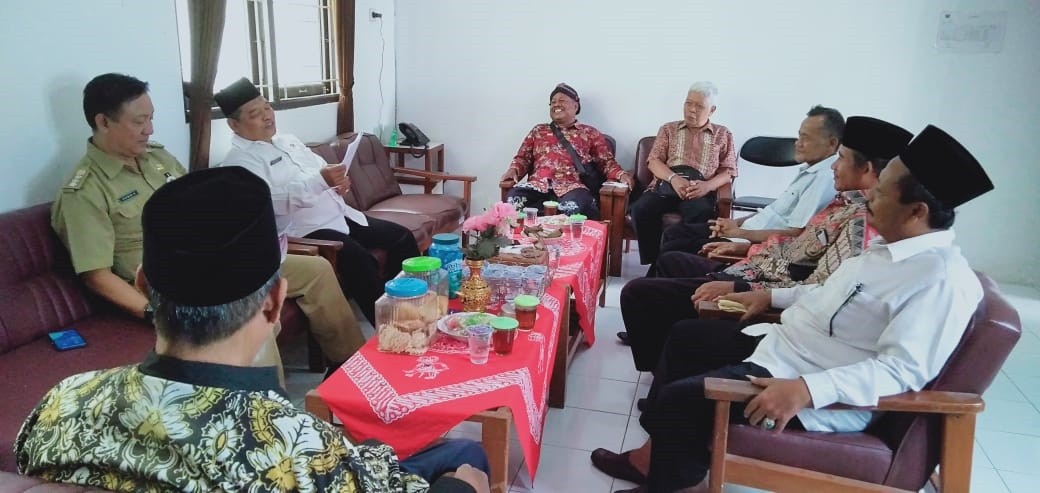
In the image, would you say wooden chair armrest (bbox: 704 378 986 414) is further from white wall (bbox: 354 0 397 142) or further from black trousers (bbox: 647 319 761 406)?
white wall (bbox: 354 0 397 142)

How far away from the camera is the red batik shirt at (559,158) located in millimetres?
4344

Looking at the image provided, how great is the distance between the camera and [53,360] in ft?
6.16

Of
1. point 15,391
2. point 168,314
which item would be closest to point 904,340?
point 168,314

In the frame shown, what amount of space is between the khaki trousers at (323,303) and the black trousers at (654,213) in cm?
197

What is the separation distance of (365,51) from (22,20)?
8.45 ft

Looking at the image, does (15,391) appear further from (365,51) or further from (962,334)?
(365,51)

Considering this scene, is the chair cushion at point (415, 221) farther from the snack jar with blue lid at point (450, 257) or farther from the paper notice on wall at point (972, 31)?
the paper notice on wall at point (972, 31)

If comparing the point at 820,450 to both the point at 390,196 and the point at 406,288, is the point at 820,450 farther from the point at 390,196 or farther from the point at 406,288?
the point at 390,196

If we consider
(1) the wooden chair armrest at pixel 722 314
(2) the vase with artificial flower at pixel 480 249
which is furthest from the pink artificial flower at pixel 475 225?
(1) the wooden chair armrest at pixel 722 314

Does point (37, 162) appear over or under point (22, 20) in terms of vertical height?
under

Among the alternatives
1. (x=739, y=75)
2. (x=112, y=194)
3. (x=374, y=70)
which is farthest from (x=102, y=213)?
(x=739, y=75)

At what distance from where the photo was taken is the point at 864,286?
65.9 inches

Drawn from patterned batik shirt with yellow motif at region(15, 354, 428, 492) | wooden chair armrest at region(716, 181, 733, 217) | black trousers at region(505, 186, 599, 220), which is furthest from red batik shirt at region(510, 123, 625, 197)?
patterned batik shirt with yellow motif at region(15, 354, 428, 492)

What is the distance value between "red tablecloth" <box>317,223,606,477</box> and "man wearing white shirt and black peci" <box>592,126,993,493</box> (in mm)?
347
